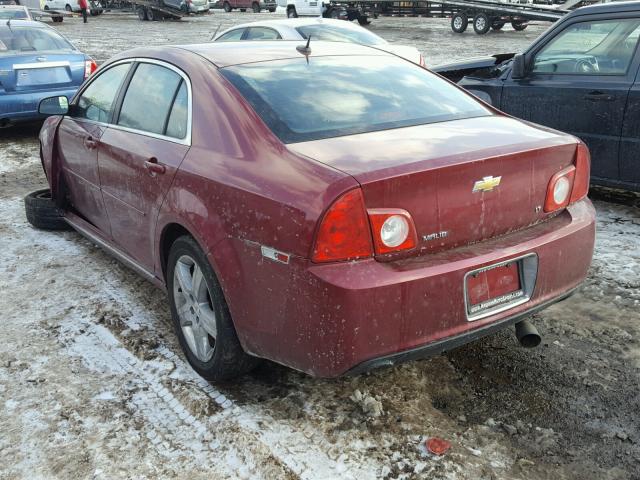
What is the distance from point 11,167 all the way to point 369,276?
20.7 ft

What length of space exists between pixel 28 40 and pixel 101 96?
5.35 metres

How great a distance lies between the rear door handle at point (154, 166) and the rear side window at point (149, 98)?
0.17m

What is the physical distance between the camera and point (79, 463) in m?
2.70

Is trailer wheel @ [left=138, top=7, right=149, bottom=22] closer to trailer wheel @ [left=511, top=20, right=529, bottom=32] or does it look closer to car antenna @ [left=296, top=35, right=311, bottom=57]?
trailer wheel @ [left=511, top=20, right=529, bottom=32]

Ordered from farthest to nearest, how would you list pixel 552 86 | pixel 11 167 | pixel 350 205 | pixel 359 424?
pixel 11 167
pixel 552 86
pixel 359 424
pixel 350 205

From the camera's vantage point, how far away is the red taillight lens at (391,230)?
8.20 ft

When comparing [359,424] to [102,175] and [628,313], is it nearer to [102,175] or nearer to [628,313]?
[628,313]

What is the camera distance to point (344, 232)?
2.46m

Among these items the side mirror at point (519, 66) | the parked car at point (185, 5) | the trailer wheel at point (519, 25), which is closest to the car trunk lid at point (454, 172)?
the side mirror at point (519, 66)

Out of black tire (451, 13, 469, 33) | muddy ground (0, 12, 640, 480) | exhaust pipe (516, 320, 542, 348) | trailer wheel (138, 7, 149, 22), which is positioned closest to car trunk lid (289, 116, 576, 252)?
exhaust pipe (516, 320, 542, 348)

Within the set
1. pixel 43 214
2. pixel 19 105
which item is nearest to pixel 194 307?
pixel 43 214

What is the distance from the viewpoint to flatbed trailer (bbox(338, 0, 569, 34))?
21.9 meters

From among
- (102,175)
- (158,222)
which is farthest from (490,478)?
(102,175)

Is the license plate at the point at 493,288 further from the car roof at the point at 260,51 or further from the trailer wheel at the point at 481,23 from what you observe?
the trailer wheel at the point at 481,23
